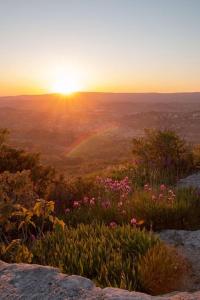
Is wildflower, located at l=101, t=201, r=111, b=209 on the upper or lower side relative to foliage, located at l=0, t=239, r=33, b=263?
lower

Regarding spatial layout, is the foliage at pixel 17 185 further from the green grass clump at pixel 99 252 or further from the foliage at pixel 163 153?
the foliage at pixel 163 153

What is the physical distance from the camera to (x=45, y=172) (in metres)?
12.2

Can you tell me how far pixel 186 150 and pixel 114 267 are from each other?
448 inches

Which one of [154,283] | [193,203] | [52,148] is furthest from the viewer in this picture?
[52,148]

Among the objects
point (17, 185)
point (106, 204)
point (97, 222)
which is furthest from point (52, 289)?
point (106, 204)

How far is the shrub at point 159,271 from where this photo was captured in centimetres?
567

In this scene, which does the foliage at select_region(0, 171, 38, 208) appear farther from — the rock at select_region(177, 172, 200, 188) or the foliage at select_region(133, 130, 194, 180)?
the foliage at select_region(133, 130, 194, 180)

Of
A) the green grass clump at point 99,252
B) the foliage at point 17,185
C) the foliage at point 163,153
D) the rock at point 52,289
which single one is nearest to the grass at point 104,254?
the green grass clump at point 99,252

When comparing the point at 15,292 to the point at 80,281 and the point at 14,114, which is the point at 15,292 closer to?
the point at 80,281

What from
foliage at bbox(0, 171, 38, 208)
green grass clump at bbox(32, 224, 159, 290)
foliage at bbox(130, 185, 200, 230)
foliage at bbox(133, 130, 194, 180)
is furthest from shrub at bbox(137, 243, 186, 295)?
foliage at bbox(133, 130, 194, 180)

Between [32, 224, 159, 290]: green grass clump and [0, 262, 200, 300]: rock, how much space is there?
118 cm

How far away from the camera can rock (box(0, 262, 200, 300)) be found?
3.84m

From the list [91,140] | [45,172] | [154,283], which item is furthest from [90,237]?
[91,140]

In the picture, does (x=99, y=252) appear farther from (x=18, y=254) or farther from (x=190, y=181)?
(x=190, y=181)
